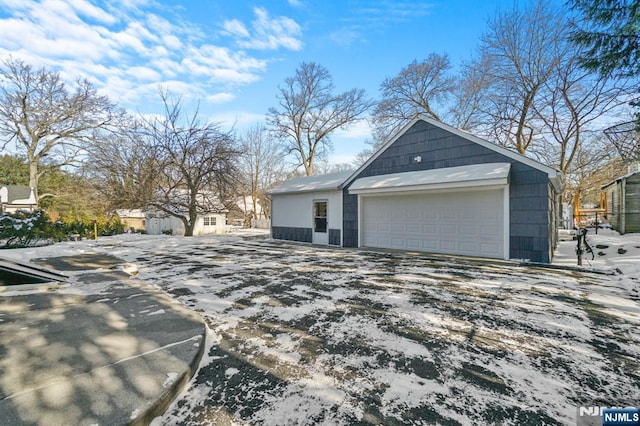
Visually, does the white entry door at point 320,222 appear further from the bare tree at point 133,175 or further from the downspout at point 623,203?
the downspout at point 623,203

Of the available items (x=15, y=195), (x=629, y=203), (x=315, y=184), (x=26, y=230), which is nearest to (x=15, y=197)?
(x=15, y=195)

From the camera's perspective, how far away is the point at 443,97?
789 inches

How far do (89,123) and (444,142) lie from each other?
2449cm

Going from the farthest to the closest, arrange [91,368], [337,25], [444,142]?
[337,25] → [444,142] → [91,368]

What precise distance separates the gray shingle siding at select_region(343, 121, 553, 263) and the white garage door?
1.46ft

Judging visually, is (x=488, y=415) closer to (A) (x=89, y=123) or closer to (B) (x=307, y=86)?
(B) (x=307, y=86)

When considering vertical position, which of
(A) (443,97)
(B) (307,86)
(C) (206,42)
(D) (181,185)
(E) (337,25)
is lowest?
(D) (181,185)

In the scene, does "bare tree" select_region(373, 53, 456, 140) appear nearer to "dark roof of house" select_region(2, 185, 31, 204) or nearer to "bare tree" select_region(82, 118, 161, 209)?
"bare tree" select_region(82, 118, 161, 209)

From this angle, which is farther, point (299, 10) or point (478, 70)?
point (478, 70)

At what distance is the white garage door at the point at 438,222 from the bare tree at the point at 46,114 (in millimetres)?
22043

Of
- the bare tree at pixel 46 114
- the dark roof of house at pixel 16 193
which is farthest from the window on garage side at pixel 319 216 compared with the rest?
the dark roof of house at pixel 16 193

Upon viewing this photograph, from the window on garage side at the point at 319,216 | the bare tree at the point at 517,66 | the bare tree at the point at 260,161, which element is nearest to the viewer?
the window on garage side at the point at 319,216

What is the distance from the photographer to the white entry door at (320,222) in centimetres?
1145

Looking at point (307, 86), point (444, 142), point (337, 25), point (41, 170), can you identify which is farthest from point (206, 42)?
point (41, 170)
